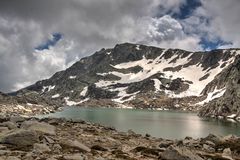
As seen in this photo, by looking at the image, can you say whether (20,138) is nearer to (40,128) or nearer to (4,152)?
(4,152)

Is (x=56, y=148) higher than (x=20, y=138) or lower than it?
lower

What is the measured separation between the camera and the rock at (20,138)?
112 ft

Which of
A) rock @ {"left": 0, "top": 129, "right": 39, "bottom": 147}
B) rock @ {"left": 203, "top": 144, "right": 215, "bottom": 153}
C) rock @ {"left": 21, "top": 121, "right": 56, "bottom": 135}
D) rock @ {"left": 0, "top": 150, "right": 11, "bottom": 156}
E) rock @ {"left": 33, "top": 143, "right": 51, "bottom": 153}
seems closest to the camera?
rock @ {"left": 0, "top": 150, "right": 11, "bottom": 156}

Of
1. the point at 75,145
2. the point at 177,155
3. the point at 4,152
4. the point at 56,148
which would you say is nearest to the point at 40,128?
the point at 75,145

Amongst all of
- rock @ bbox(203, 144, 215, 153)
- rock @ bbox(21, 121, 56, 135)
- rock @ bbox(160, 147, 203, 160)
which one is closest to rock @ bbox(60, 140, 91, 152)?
rock @ bbox(21, 121, 56, 135)

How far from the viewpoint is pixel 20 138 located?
34469 millimetres

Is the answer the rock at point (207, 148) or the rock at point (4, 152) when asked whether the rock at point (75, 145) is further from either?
the rock at point (207, 148)

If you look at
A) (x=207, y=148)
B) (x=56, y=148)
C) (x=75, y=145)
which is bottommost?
(x=207, y=148)

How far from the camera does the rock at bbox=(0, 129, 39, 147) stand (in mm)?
34219

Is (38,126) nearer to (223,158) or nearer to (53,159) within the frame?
(53,159)

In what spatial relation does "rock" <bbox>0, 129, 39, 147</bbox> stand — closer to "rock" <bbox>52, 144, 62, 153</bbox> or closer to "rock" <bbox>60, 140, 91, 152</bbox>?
"rock" <bbox>52, 144, 62, 153</bbox>

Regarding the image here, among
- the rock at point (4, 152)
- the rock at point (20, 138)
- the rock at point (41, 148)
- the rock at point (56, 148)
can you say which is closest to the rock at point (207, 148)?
the rock at point (56, 148)

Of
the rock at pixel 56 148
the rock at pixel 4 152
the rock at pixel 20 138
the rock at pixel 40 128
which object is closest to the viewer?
the rock at pixel 4 152

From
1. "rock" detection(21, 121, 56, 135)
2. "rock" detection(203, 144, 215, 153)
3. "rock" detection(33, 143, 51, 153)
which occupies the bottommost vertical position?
"rock" detection(203, 144, 215, 153)
